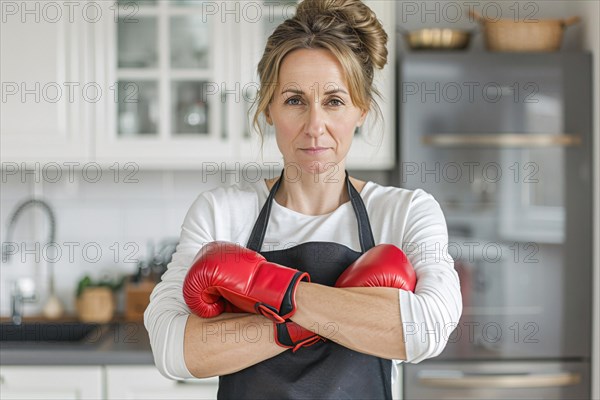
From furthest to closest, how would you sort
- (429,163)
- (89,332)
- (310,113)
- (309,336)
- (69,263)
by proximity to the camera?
(69,263) < (89,332) < (429,163) < (310,113) < (309,336)

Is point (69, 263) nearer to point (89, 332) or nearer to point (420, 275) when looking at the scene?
point (89, 332)

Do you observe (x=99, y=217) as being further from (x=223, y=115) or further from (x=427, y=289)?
(x=427, y=289)

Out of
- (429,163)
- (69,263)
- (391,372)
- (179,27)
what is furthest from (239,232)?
(69,263)

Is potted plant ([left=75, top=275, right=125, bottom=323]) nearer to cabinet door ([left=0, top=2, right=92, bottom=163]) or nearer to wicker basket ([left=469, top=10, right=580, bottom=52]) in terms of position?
cabinet door ([left=0, top=2, right=92, bottom=163])

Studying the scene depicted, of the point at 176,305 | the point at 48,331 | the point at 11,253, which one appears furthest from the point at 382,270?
the point at 11,253

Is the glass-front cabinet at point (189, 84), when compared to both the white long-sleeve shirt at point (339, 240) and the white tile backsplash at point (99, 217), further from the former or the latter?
the white long-sleeve shirt at point (339, 240)

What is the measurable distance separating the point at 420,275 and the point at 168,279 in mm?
448

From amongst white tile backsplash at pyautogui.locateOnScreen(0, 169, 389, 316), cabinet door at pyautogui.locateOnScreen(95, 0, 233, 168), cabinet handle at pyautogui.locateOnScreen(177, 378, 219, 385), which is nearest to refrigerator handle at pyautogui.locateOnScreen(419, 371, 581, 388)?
cabinet handle at pyautogui.locateOnScreen(177, 378, 219, 385)

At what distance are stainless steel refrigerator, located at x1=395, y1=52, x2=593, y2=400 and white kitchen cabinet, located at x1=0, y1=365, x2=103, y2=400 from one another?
1.19 metres

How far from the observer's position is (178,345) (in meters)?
1.19

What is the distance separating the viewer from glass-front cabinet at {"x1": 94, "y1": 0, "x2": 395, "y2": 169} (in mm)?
2506

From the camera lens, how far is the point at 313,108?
1.28m

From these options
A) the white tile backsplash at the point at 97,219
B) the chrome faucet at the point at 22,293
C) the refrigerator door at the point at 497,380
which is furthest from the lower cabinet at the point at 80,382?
the refrigerator door at the point at 497,380

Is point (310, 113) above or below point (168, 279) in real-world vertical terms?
above
